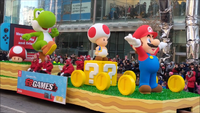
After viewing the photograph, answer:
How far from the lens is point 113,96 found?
6.52m

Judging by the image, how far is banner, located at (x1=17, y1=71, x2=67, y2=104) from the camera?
25.4ft

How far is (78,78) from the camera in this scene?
7.99 meters

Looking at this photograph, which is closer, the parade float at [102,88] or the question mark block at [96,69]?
the parade float at [102,88]

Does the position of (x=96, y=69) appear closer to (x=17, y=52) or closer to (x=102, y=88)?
(x=102, y=88)

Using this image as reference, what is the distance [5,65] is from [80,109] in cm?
485

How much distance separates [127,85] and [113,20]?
1741 cm

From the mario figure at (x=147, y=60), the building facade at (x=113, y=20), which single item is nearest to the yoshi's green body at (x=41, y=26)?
the mario figure at (x=147, y=60)

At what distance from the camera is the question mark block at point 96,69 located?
8305 mm

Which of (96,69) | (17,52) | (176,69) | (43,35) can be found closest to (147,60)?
(96,69)

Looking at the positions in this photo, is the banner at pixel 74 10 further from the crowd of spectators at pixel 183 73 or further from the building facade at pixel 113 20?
the crowd of spectators at pixel 183 73

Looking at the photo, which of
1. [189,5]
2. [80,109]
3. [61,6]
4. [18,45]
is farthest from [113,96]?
[61,6]

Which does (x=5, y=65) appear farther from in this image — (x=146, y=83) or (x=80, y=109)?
(x=146, y=83)

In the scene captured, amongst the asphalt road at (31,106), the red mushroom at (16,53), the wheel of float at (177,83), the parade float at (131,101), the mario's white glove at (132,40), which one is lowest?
the asphalt road at (31,106)

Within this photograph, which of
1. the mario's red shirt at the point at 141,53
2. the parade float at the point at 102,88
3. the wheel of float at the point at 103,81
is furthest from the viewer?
the wheel of float at the point at 103,81
